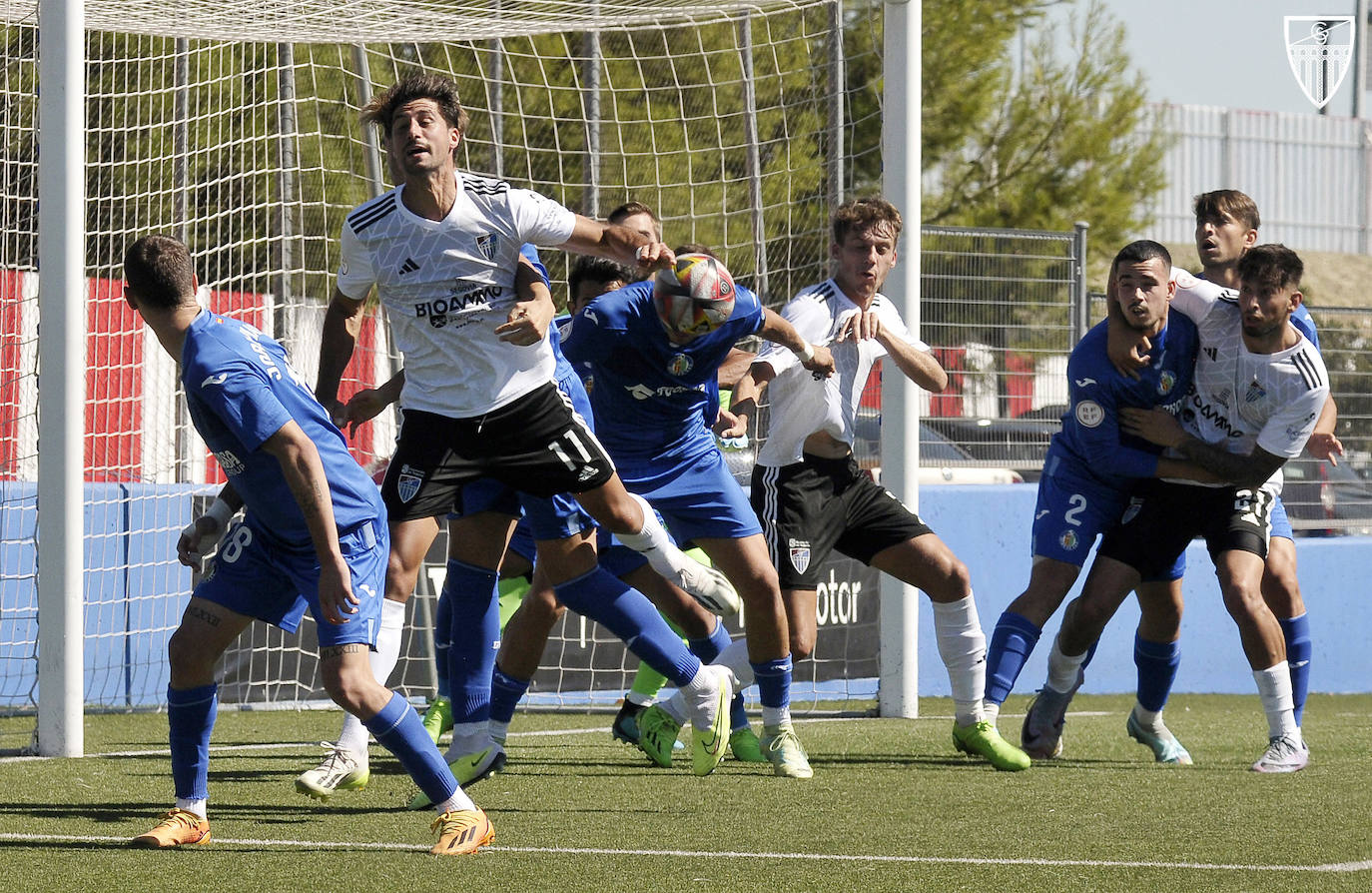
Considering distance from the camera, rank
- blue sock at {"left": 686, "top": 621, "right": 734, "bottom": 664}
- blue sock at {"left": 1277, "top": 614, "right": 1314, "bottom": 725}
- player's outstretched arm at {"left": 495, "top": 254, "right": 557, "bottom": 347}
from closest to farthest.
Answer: player's outstretched arm at {"left": 495, "top": 254, "right": 557, "bottom": 347}
blue sock at {"left": 686, "top": 621, "right": 734, "bottom": 664}
blue sock at {"left": 1277, "top": 614, "right": 1314, "bottom": 725}

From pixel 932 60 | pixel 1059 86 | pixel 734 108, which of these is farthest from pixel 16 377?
pixel 1059 86

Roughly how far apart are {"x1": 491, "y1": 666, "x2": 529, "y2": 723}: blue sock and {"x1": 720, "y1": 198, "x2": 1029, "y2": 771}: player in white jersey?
3.38ft

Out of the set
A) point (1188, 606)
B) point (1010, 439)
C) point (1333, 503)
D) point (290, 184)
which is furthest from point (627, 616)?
point (1333, 503)

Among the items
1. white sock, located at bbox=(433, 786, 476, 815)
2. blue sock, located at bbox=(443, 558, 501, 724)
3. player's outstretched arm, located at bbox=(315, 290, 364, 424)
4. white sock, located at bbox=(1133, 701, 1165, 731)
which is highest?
player's outstretched arm, located at bbox=(315, 290, 364, 424)

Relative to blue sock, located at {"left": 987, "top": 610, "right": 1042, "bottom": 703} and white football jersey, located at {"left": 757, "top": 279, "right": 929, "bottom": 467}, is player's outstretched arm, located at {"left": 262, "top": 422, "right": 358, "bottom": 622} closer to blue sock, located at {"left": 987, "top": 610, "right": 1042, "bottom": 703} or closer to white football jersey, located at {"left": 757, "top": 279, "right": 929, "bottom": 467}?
white football jersey, located at {"left": 757, "top": 279, "right": 929, "bottom": 467}

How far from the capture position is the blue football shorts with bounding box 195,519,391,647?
4.48m

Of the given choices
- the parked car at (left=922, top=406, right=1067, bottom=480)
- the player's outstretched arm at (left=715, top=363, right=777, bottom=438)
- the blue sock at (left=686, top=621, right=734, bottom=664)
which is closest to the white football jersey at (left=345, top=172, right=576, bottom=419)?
the player's outstretched arm at (left=715, top=363, right=777, bottom=438)

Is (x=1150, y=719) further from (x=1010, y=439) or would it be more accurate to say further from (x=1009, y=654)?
(x=1010, y=439)

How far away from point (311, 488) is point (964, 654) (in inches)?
116

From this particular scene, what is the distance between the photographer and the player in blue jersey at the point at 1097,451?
6184 mm

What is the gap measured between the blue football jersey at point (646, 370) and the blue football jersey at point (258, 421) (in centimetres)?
134

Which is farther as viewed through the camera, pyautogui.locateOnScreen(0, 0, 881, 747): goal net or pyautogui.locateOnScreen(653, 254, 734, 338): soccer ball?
pyautogui.locateOnScreen(0, 0, 881, 747): goal net

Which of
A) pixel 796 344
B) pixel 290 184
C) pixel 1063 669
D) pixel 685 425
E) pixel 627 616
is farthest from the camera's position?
pixel 290 184

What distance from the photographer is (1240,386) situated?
627cm
